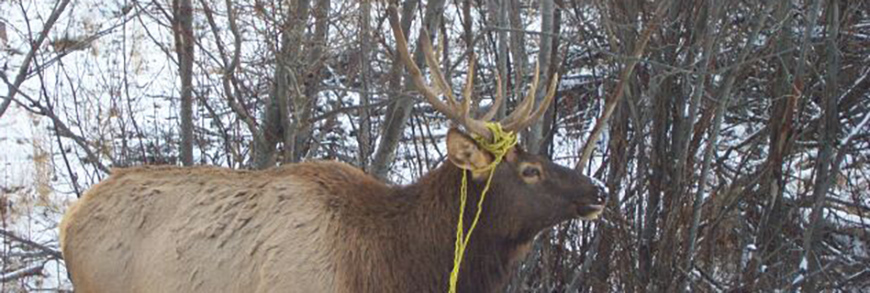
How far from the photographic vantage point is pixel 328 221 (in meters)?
4.40

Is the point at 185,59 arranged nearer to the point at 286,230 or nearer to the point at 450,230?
the point at 286,230

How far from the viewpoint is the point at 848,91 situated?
22.7ft

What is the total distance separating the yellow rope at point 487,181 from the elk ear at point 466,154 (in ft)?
0.08

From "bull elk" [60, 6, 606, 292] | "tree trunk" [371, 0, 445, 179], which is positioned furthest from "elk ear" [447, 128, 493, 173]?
"tree trunk" [371, 0, 445, 179]

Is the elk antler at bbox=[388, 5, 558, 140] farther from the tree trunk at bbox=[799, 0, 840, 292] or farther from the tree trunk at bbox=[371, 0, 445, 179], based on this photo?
the tree trunk at bbox=[799, 0, 840, 292]

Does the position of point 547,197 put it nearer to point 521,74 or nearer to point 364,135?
point 521,74

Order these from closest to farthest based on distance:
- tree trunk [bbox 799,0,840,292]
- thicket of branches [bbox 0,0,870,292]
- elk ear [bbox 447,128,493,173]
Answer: elk ear [bbox 447,128,493,173], thicket of branches [bbox 0,0,870,292], tree trunk [bbox 799,0,840,292]

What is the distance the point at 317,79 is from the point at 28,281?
2.74 m

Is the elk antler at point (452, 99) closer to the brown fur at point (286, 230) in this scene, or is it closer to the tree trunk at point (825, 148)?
the brown fur at point (286, 230)

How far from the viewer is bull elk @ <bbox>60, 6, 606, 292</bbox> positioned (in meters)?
4.38

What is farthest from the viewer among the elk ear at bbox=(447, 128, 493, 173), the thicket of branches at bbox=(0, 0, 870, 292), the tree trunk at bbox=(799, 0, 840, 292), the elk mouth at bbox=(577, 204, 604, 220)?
the tree trunk at bbox=(799, 0, 840, 292)

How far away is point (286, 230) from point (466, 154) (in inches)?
33.7

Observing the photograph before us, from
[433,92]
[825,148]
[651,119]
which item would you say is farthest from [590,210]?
[825,148]

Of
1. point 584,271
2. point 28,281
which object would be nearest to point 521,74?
point 584,271
